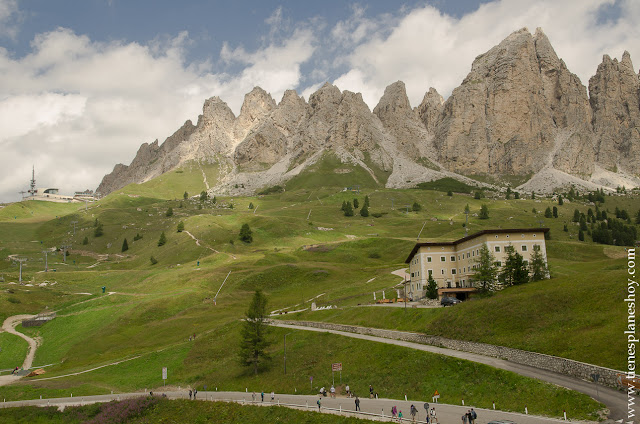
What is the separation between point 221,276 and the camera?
14400cm

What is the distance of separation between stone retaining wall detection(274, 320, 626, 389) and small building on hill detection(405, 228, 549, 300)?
25.6 meters

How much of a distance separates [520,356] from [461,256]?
50644 millimetres

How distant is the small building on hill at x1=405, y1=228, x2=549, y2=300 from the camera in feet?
294

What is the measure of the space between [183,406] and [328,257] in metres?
111

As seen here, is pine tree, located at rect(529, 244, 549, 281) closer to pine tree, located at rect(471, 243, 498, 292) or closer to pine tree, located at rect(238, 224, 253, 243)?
pine tree, located at rect(471, 243, 498, 292)

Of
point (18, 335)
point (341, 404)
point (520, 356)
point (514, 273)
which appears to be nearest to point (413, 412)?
point (341, 404)

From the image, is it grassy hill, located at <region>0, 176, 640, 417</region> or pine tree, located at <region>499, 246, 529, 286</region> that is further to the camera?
pine tree, located at <region>499, 246, 529, 286</region>

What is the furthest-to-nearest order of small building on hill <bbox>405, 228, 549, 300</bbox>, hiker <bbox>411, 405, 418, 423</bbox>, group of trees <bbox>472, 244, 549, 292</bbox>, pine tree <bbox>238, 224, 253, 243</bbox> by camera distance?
pine tree <bbox>238, 224, 253, 243</bbox>
small building on hill <bbox>405, 228, 549, 300</bbox>
group of trees <bbox>472, 244, 549, 292</bbox>
hiker <bbox>411, 405, 418, 423</bbox>

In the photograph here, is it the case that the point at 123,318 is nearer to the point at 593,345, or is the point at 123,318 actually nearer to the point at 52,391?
the point at 52,391

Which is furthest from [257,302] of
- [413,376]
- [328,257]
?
[328,257]

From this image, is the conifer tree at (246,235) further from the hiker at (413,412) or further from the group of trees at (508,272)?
the hiker at (413,412)

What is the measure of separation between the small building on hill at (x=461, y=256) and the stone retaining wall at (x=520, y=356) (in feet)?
83.9

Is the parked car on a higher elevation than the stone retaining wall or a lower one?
higher

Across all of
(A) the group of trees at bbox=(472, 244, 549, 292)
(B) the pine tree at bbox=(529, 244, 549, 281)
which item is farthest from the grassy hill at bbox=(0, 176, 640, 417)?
(B) the pine tree at bbox=(529, 244, 549, 281)
